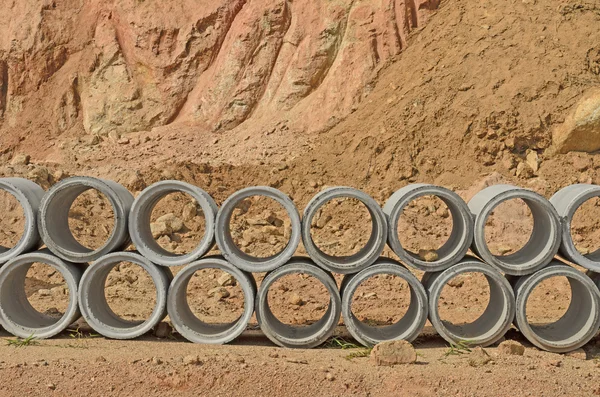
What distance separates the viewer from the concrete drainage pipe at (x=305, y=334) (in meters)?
6.73

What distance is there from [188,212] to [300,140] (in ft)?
12.1

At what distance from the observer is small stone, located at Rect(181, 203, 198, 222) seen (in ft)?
39.7

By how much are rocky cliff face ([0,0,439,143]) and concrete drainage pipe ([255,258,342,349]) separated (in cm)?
871

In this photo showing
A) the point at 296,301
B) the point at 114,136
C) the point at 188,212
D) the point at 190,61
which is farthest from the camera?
the point at 190,61

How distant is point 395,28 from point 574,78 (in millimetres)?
A: 4399

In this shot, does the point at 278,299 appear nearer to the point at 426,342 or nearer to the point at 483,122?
the point at 426,342

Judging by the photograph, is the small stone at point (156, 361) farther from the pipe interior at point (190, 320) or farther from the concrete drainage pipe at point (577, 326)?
the concrete drainage pipe at point (577, 326)

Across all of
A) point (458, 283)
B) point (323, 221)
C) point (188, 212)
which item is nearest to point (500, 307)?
point (458, 283)

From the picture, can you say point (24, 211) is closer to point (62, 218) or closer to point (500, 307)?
point (62, 218)

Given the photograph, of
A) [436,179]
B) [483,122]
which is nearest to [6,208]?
[436,179]

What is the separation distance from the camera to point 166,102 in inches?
677

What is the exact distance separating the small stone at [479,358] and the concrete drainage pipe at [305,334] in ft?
4.37

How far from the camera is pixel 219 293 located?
31.3 ft

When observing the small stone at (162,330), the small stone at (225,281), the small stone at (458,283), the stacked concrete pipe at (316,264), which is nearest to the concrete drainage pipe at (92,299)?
the stacked concrete pipe at (316,264)
